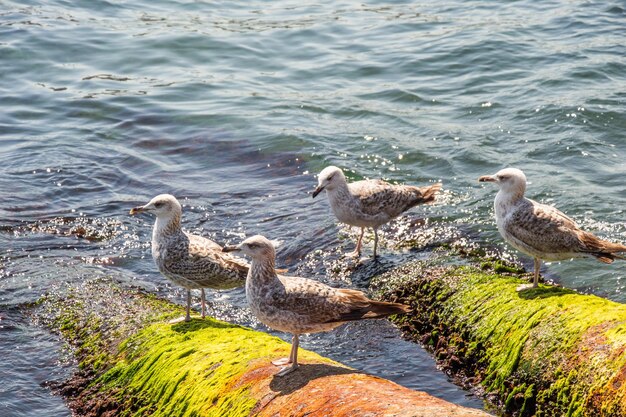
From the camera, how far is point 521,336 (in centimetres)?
786

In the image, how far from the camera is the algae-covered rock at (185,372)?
6223mm

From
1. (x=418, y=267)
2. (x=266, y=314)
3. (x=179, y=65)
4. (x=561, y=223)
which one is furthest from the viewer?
(x=179, y=65)

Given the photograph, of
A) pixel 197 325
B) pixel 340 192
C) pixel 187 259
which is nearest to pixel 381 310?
pixel 197 325

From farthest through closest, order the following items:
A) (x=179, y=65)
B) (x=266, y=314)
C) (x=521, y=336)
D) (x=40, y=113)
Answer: (x=179, y=65) < (x=40, y=113) < (x=521, y=336) < (x=266, y=314)

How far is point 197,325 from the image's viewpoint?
8391 millimetres

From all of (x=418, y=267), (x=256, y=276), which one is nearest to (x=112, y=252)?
(x=418, y=267)

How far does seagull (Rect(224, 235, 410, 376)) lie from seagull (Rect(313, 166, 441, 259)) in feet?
11.8

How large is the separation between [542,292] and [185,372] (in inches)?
132

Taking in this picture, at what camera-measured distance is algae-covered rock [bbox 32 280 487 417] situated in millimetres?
6223

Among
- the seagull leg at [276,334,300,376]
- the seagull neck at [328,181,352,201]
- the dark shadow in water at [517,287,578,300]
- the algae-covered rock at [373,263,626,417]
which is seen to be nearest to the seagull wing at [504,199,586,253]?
the algae-covered rock at [373,263,626,417]

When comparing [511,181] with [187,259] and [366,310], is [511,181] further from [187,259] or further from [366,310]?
[187,259]

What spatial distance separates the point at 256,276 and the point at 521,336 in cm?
231

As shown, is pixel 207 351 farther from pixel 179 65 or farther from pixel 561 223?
pixel 179 65

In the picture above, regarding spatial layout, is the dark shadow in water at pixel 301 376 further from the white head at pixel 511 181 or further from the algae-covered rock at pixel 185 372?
the white head at pixel 511 181
